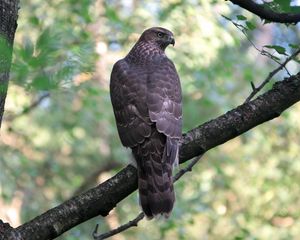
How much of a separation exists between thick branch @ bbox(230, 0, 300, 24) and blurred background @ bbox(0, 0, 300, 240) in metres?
4.58

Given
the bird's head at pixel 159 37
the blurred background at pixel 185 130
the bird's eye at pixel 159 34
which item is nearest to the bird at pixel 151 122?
the bird's head at pixel 159 37

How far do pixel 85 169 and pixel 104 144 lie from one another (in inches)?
28.0

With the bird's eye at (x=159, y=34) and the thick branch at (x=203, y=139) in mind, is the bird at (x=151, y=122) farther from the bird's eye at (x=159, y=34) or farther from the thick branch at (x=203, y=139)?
the bird's eye at (x=159, y=34)

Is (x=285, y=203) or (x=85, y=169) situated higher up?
(x=85, y=169)

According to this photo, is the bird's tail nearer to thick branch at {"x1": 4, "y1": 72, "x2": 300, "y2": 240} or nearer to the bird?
the bird

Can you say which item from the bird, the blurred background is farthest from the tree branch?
the bird

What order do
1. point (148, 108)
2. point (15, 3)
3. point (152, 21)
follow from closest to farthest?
point (15, 3) → point (148, 108) → point (152, 21)

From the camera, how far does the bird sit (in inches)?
177

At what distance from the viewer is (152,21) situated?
10812 millimetres

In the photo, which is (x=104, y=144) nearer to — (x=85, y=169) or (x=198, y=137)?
(x=85, y=169)

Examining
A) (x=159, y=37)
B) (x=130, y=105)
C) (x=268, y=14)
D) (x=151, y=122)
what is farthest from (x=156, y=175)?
(x=159, y=37)

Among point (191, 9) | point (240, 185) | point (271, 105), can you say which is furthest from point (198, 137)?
point (240, 185)

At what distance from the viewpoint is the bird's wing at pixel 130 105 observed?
15.7 feet

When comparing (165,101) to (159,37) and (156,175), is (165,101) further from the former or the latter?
(159,37)
